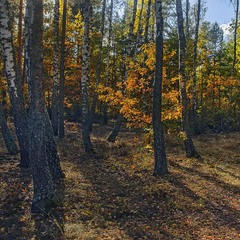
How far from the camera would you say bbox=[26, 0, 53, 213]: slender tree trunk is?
→ 707 centimetres

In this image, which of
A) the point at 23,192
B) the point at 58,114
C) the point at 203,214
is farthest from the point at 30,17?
the point at 58,114

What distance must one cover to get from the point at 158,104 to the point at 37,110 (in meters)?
5.18

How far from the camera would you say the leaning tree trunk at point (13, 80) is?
10615 millimetres

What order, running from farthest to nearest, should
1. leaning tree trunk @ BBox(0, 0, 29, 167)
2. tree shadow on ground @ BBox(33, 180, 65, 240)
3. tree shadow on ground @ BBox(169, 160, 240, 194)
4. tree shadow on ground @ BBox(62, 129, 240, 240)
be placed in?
leaning tree trunk @ BBox(0, 0, 29, 167), tree shadow on ground @ BBox(169, 160, 240, 194), tree shadow on ground @ BBox(62, 129, 240, 240), tree shadow on ground @ BBox(33, 180, 65, 240)

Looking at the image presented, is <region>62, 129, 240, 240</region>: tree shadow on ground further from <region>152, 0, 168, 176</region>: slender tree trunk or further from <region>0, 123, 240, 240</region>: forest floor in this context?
<region>152, 0, 168, 176</region>: slender tree trunk

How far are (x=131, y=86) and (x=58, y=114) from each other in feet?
28.8

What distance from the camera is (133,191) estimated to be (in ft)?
31.6

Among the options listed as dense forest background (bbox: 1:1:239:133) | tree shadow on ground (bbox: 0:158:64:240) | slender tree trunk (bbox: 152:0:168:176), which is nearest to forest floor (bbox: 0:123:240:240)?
tree shadow on ground (bbox: 0:158:64:240)

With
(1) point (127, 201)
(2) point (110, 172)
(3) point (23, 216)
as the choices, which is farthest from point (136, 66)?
(3) point (23, 216)

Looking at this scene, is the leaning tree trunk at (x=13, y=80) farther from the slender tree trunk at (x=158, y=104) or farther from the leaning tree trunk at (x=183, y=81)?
the leaning tree trunk at (x=183, y=81)

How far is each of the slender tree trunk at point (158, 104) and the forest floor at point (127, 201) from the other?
1.90 feet

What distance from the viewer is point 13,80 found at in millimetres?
11141

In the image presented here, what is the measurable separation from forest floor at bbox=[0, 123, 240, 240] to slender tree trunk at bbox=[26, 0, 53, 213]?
487 mm

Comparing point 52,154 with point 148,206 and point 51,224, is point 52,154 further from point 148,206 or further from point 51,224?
point 148,206
